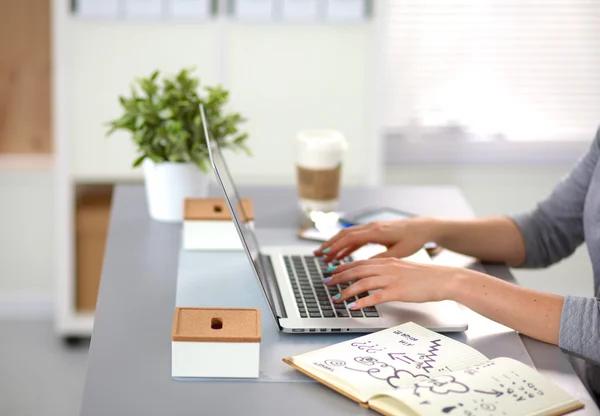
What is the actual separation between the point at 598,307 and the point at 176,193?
0.88m

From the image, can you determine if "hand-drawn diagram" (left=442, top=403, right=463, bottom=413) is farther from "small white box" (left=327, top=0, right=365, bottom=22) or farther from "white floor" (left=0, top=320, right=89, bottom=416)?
"small white box" (left=327, top=0, right=365, bottom=22)

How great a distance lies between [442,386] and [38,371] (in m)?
2.06

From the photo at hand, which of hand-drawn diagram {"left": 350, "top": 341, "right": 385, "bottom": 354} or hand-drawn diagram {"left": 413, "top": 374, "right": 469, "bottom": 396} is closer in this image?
hand-drawn diagram {"left": 413, "top": 374, "right": 469, "bottom": 396}

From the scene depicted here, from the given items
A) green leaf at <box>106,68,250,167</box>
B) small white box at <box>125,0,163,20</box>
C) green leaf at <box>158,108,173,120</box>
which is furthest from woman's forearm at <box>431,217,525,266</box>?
small white box at <box>125,0,163,20</box>

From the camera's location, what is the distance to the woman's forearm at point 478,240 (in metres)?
1.73

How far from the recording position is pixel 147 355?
1.29m

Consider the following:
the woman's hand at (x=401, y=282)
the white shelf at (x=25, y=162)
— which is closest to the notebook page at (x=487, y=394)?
the woman's hand at (x=401, y=282)

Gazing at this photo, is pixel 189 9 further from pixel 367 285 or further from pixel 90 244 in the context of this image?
pixel 367 285

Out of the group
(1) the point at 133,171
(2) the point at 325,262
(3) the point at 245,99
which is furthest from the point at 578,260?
(2) the point at 325,262

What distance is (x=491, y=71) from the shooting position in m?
3.28

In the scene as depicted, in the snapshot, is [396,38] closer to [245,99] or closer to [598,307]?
[245,99]

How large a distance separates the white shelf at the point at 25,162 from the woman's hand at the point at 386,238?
1.78 meters

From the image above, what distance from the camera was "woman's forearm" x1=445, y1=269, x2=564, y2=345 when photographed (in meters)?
1.36

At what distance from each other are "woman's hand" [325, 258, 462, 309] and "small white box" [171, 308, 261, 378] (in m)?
0.23
